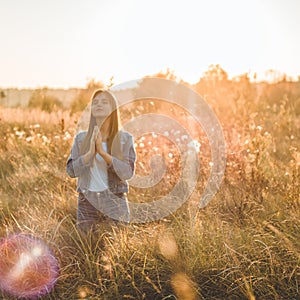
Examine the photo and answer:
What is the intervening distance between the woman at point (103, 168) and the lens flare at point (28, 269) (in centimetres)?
62

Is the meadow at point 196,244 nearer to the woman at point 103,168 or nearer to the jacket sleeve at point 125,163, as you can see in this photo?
the woman at point 103,168

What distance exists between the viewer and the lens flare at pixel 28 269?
258cm

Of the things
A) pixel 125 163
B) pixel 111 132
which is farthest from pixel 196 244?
pixel 111 132

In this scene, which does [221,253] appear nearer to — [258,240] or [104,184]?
[258,240]

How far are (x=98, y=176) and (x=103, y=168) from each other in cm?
8

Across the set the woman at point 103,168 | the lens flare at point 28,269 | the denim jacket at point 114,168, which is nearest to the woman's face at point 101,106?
the woman at point 103,168

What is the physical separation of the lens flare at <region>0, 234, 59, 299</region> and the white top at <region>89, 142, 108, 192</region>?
725mm

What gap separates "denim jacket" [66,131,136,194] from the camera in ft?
10.9

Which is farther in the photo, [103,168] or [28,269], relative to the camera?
[103,168]

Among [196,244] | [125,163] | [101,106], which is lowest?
[196,244]

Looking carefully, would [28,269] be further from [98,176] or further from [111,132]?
[111,132]

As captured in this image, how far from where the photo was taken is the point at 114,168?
3314 mm

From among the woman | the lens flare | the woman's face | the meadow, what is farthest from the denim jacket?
the lens flare

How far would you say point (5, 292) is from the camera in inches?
103
